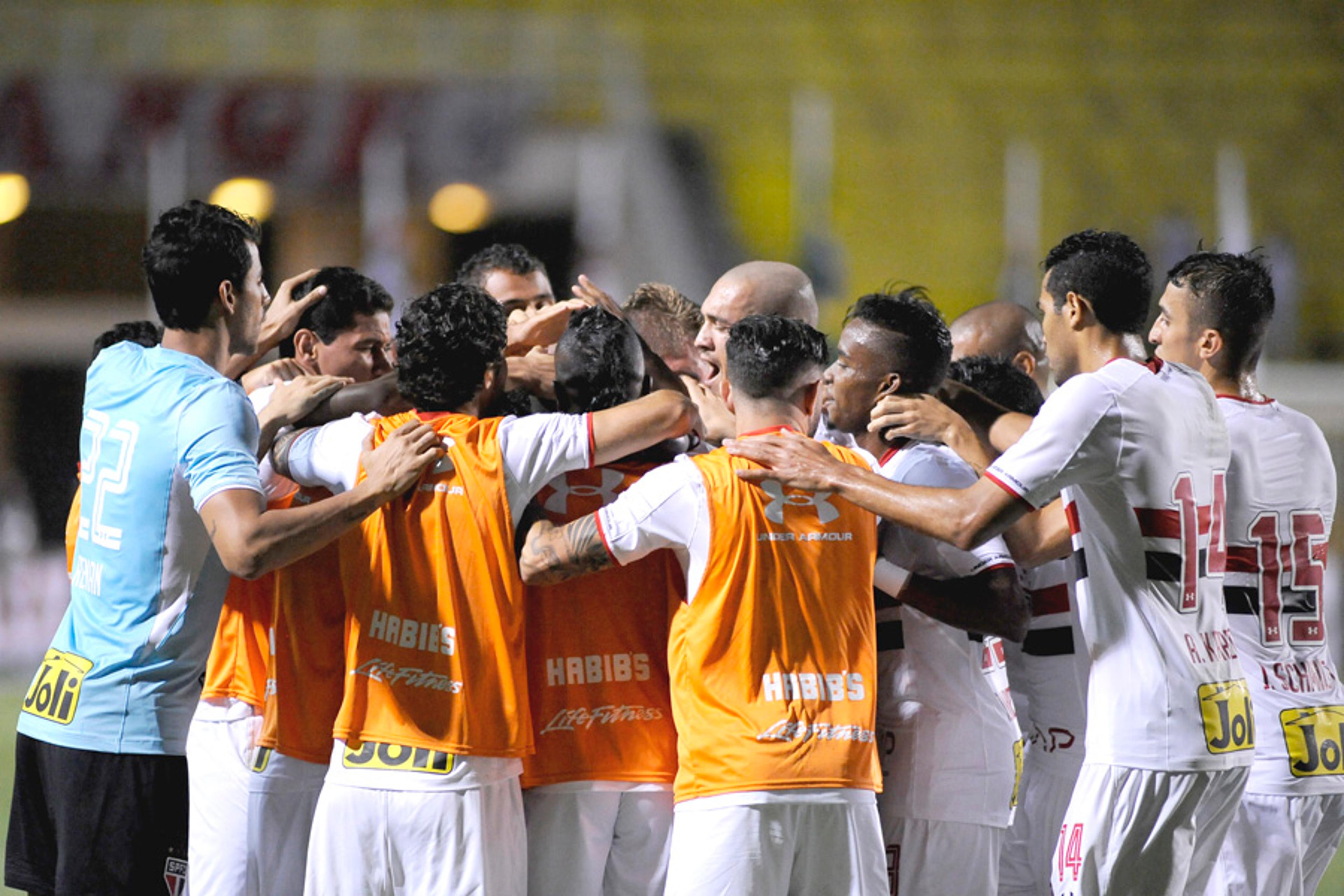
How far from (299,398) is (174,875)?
4.71 feet

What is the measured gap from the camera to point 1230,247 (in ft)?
56.1

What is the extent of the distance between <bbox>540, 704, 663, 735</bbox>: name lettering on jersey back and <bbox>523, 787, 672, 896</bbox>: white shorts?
0.18 metres

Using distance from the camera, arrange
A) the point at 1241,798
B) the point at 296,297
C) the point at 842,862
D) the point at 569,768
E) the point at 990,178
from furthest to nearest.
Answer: the point at 990,178, the point at 296,297, the point at 1241,798, the point at 569,768, the point at 842,862

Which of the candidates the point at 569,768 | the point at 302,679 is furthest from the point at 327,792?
the point at 569,768

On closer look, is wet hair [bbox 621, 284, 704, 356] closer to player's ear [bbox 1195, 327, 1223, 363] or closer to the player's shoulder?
the player's shoulder

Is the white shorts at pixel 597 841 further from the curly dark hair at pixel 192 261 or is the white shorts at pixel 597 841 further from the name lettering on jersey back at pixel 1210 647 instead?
the curly dark hair at pixel 192 261

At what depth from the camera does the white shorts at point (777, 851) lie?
3.70 meters

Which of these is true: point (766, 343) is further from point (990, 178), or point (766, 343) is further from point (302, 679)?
point (990, 178)

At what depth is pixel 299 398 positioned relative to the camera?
14.1 feet

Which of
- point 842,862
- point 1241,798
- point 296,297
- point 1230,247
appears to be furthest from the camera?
point 1230,247

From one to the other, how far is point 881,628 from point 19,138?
17.3 m

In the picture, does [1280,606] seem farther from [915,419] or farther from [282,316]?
[282,316]

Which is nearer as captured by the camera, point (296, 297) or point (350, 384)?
point (350, 384)

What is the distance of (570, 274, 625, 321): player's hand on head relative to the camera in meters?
4.74
